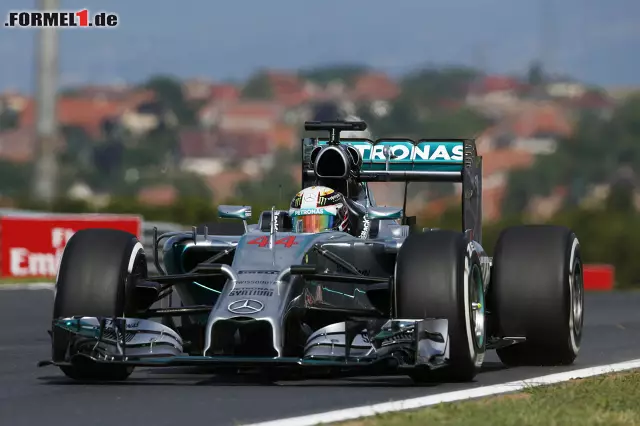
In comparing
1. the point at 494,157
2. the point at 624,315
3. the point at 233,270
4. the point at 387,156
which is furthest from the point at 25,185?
the point at 233,270

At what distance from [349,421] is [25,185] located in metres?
36.3

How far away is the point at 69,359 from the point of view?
10031 millimetres

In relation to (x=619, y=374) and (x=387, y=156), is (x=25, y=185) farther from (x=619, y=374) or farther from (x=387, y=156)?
(x=619, y=374)

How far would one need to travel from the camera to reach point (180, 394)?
9.48 meters

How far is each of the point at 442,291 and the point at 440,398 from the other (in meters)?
0.96

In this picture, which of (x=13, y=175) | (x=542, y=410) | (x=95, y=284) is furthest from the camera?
(x=13, y=175)

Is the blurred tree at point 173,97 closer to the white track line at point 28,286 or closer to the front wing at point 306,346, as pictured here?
the white track line at point 28,286

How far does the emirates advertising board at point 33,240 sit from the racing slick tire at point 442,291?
50.1 feet

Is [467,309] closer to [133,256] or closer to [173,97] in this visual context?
[133,256]

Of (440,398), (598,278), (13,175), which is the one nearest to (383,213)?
(440,398)

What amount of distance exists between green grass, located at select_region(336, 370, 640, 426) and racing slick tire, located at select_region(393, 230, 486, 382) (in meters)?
0.67

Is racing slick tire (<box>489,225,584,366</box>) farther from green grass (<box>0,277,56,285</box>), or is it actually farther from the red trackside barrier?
the red trackside barrier

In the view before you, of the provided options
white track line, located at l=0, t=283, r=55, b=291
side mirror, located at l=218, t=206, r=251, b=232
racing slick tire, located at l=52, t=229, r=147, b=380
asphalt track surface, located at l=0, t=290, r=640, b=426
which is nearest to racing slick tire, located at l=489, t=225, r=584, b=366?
asphalt track surface, located at l=0, t=290, r=640, b=426

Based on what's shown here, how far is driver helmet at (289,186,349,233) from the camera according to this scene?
1160cm
